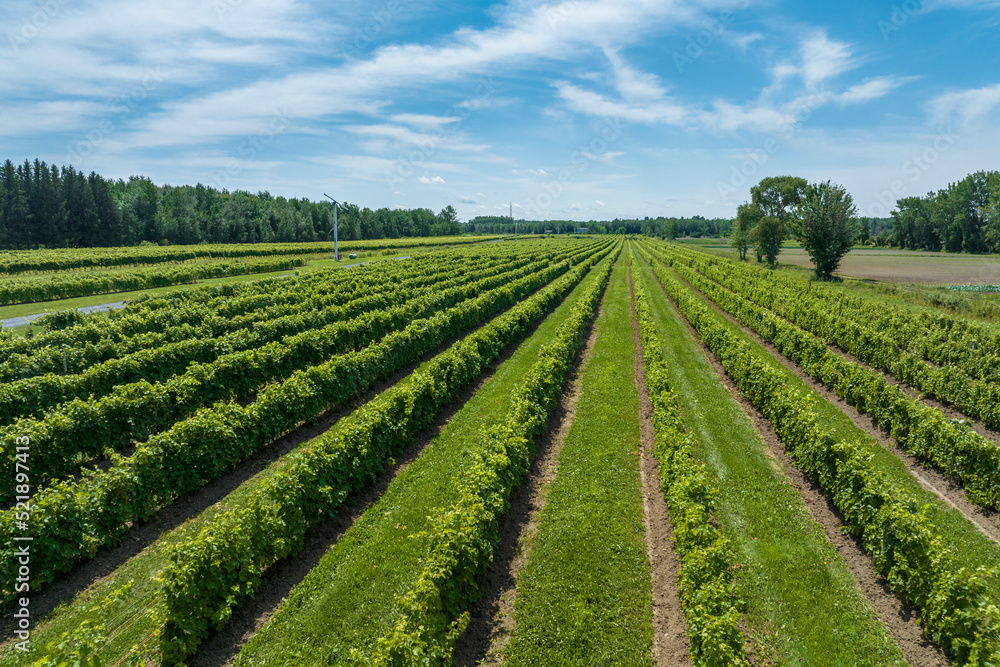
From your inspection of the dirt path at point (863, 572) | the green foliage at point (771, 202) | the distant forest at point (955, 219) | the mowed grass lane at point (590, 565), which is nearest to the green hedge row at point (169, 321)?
the mowed grass lane at point (590, 565)

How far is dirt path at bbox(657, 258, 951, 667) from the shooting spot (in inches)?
284

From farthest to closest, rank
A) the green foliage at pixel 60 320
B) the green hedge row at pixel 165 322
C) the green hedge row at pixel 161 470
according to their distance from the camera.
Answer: the green foliage at pixel 60 320
the green hedge row at pixel 165 322
the green hedge row at pixel 161 470

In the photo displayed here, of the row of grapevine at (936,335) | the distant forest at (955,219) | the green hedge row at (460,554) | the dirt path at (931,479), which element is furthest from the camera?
the distant forest at (955,219)

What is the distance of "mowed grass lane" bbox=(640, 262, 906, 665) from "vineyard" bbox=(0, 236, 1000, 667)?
60 mm

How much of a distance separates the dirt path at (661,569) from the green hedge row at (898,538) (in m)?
3.82

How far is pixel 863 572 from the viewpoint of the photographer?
8812mm

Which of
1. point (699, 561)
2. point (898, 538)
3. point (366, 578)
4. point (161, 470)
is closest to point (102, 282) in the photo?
point (161, 470)

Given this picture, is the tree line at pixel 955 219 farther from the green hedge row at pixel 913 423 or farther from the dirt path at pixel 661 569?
the dirt path at pixel 661 569

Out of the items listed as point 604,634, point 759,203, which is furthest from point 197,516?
point 759,203

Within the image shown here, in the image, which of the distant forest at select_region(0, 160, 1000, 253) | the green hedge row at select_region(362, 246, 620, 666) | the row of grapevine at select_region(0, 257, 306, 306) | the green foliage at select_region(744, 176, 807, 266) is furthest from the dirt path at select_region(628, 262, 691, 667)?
the green foliage at select_region(744, 176, 807, 266)

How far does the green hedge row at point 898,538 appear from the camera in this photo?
21.7 ft

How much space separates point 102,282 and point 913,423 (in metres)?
55.8

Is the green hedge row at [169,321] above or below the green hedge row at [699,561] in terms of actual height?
above

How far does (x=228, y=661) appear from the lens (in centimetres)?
684
